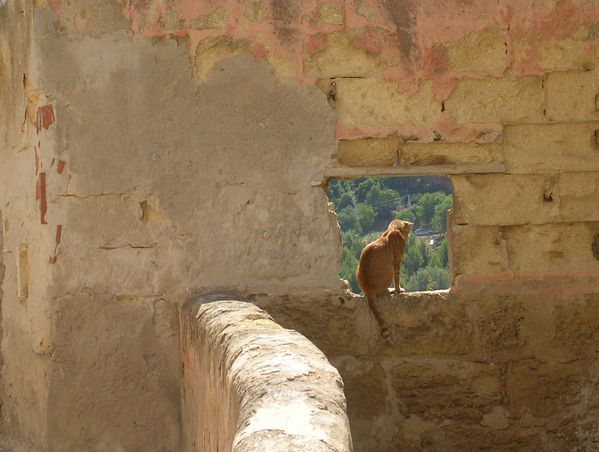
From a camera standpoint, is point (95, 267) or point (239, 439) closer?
point (239, 439)

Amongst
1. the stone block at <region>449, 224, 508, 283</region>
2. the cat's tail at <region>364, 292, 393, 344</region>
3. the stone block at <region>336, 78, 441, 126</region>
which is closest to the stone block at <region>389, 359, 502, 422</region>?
the cat's tail at <region>364, 292, 393, 344</region>

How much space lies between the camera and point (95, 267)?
5.13 metres

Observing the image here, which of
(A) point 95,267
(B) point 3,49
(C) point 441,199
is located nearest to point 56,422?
(A) point 95,267

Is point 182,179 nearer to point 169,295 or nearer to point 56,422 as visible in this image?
point 169,295

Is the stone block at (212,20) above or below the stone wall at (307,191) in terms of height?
above

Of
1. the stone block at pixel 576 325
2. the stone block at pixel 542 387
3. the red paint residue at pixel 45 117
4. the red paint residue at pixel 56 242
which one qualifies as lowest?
the stone block at pixel 542 387

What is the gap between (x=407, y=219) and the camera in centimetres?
1753

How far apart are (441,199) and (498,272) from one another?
42.3ft

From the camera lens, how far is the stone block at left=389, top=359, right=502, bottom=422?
5.30 m

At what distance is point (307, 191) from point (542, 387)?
5.03 feet

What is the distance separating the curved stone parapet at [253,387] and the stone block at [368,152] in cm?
95

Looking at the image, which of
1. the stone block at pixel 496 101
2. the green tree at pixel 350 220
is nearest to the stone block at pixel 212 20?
the stone block at pixel 496 101

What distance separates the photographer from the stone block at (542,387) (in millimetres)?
5320

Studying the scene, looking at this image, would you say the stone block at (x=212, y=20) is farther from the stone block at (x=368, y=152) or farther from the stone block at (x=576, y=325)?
the stone block at (x=576, y=325)
